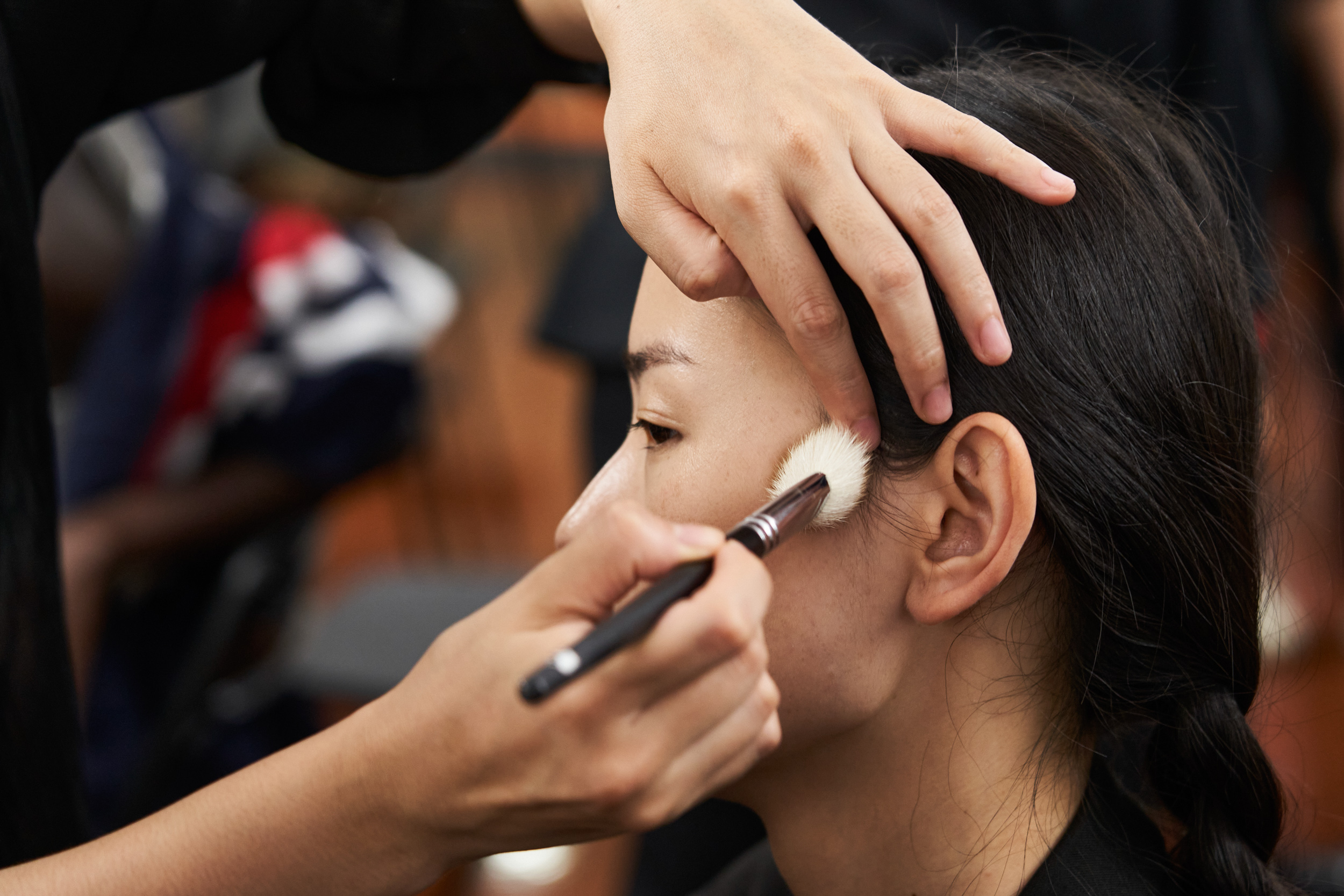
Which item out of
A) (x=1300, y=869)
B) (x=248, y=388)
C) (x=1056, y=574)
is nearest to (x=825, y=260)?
(x=1056, y=574)

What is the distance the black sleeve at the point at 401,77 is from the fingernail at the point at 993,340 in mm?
517

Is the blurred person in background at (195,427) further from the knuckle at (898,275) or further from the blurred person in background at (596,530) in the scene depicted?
the knuckle at (898,275)

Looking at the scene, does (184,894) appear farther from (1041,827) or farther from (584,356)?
(584,356)

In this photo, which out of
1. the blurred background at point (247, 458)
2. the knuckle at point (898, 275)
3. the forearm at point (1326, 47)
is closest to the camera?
the knuckle at point (898, 275)

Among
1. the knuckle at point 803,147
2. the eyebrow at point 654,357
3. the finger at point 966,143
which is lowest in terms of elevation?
the eyebrow at point 654,357

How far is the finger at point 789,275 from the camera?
0.53m

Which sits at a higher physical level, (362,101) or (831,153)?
(831,153)

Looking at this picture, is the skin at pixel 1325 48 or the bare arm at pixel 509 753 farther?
the skin at pixel 1325 48

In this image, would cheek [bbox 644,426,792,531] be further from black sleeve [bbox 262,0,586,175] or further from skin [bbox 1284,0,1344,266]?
skin [bbox 1284,0,1344,266]

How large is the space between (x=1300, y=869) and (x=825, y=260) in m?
0.87

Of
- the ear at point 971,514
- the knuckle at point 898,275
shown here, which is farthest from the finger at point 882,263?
the ear at point 971,514

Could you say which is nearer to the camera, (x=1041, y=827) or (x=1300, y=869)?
(x=1041, y=827)

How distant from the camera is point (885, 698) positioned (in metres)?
0.69

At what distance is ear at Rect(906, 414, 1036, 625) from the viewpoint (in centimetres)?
62
